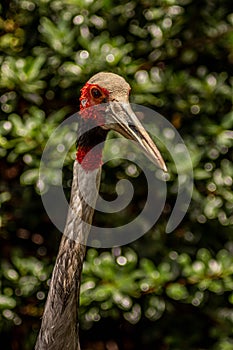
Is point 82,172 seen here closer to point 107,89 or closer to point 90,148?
point 90,148

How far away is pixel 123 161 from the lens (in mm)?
2672

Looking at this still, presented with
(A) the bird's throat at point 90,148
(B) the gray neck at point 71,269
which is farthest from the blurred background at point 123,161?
(A) the bird's throat at point 90,148

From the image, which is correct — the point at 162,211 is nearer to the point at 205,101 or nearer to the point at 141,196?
the point at 141,196

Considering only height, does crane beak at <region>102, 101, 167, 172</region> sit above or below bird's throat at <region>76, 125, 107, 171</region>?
above

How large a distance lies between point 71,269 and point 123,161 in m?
0.81

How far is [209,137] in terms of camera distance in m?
2.70

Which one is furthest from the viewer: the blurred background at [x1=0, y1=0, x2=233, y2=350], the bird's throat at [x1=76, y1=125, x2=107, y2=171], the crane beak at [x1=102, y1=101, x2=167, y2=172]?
the blurred background at [x1=0, y1=0, x2=233, y2=350]

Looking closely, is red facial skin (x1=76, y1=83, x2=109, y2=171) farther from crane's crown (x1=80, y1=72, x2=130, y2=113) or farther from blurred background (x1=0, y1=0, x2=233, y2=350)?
blurred background (x1=0, y1=0, x2=233, y2=350)

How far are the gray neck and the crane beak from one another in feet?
0.51

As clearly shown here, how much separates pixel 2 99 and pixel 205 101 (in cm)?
77

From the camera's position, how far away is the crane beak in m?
1.74

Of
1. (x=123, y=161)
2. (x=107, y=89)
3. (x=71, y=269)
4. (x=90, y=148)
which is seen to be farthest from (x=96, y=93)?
(x=123, y=161)

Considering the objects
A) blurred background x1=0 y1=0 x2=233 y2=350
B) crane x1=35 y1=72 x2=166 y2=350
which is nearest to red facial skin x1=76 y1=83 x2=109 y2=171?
crane x1=35 y1=72 x2=166 y2=350

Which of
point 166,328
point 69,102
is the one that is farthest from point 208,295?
point 69,102
